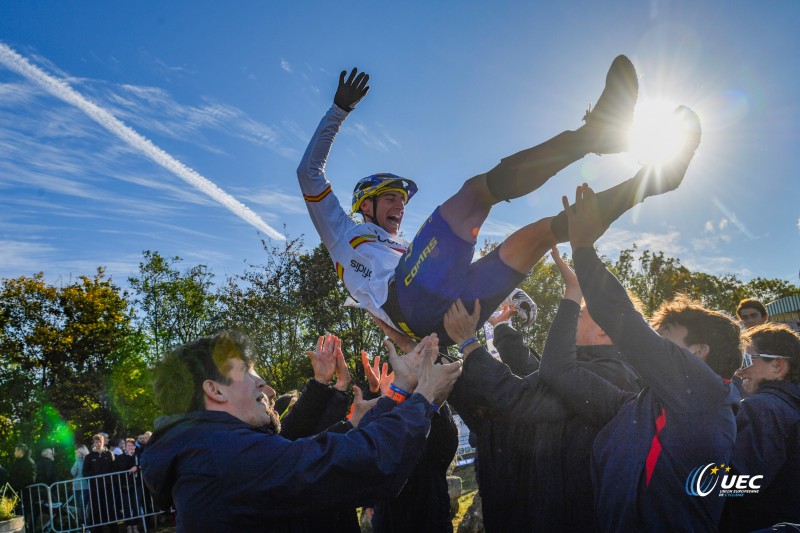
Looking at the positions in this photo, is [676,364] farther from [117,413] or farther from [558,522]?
[117,413]

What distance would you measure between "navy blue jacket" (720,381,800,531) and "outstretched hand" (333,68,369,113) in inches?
118

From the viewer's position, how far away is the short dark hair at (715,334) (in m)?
2.55

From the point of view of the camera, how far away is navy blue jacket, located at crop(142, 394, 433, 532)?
185 centimetres

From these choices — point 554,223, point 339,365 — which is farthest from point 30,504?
point 554,223

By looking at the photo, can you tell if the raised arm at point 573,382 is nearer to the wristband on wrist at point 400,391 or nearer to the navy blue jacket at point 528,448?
the navy blue jacket at point 528,448

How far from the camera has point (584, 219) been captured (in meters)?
2.36

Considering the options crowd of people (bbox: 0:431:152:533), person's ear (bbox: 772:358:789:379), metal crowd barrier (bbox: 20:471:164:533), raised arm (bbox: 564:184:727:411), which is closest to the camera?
raised arm (bbox: 564:184:727:411)

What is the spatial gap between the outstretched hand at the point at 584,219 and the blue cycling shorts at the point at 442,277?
2.07ft

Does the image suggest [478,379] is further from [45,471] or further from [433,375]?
[45,471]

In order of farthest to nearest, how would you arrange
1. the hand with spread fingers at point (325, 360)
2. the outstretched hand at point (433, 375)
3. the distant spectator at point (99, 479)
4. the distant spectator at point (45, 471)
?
the distant spectator at point (45, 471)
the distant spectator at point (99, 479)
the hand with spread fingers at point (325, 360)
the outstretched hand at point (433, 375)

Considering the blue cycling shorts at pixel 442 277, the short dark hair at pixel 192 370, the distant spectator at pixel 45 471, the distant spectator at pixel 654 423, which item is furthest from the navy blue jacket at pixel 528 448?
the distant spectator at pixel 45 471

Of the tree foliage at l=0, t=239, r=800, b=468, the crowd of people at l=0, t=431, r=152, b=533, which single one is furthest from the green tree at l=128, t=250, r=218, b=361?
the crowd of people at l=0, t=431, r=152, b=533

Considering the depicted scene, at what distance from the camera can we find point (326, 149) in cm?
357

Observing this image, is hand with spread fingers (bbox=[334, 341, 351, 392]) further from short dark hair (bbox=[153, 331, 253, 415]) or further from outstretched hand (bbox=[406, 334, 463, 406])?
outstretched hand (bbox=[406, 334, 463, 406])
